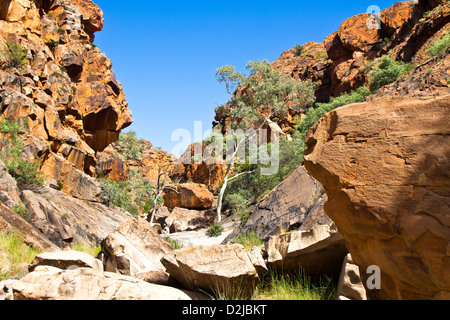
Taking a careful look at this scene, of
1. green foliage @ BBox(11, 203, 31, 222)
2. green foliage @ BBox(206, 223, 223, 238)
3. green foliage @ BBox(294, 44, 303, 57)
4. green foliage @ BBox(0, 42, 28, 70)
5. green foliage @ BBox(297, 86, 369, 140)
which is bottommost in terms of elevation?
green foliage @ BBox(206, 223, 223, 238)

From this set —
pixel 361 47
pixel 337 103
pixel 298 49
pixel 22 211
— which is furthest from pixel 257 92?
pixel 298 49

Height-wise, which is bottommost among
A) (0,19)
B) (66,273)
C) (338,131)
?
(66,273)

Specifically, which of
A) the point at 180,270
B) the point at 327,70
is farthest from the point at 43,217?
the point at 327,70

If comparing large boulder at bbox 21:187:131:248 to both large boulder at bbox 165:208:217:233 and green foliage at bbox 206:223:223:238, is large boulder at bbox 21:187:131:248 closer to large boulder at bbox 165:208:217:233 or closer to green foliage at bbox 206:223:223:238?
green foliage at bbox 206:223:223:238

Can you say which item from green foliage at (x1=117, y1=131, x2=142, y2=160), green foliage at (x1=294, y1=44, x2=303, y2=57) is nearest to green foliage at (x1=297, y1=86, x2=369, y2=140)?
green foliage at (x1=117, y1=131, x2=142, y2=160)

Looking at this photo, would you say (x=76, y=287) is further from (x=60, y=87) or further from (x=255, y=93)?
(x=255, y=93)

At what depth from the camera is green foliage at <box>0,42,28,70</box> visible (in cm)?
1571

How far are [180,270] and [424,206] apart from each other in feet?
9.93

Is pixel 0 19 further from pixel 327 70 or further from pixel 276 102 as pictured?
pixel 327 70

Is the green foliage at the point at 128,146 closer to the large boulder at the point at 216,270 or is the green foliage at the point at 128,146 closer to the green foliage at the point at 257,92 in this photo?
the green foliage at the point at 257,92

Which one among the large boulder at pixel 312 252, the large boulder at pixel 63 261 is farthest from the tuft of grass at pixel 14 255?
the large boulder at pixel 312 252

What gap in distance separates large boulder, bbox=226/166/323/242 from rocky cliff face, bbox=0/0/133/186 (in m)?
10.5

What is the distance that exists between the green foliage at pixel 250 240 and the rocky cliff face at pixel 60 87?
10.2 meters
